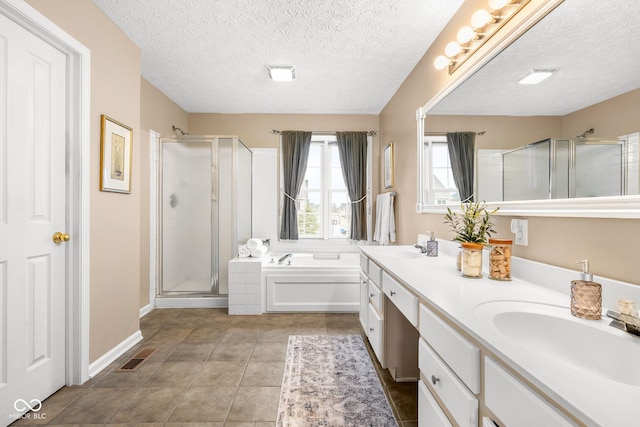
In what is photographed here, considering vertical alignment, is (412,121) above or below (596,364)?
above

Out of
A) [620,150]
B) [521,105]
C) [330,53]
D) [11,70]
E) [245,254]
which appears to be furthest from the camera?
[245,254]

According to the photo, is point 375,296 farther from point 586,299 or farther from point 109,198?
point 109,198

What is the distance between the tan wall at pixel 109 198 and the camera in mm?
1900

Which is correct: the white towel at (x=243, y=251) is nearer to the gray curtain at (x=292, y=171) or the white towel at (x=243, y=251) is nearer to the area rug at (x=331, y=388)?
the gray curtain at (x=292, y=171)

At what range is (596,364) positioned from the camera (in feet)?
2.66

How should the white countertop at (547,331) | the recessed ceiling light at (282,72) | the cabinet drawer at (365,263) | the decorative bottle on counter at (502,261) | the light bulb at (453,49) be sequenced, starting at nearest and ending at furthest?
the white countertop at (547,331) < the decorative bottle on counter at (502,261) < the light bulb at (453,49) < the cabinet drawer at (365,263) < the recessed ceiling light at (282,72)

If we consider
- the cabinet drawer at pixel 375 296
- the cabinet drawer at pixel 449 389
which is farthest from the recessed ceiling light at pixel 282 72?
the cabinet drawer at pixel 449 389

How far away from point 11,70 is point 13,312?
46.9 inches

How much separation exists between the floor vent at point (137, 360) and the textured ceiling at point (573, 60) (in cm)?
274

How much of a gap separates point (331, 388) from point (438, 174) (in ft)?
5.30

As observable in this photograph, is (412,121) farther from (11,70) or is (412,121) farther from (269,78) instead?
(11,70)

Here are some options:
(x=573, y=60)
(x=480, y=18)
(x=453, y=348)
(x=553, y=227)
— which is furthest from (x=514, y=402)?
(x=480, y=18)

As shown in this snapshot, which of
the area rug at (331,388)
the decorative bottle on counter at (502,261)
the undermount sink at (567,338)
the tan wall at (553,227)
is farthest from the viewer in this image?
the area rug at (331,388)

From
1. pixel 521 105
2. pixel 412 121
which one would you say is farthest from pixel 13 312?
pixel 412 121
